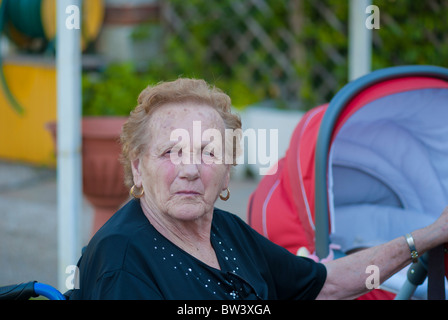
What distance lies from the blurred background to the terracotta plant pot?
1089mm

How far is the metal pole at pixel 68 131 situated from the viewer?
281 centimetres

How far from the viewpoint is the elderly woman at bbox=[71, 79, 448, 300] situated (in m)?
1.59

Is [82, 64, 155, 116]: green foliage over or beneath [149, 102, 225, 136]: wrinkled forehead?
over

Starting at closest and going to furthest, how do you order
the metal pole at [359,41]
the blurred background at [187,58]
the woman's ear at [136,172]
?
the woman's ear at [136,172] < the metal pole at [359,41] < the blurred background at [187,58]

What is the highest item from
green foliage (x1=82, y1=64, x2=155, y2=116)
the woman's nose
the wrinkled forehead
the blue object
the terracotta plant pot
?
green foliage (x1=82, y1=64, x2=155, y2=116)

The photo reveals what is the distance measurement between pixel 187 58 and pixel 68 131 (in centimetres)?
361

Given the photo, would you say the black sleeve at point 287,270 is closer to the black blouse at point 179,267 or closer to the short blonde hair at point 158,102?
the black blouse at point 179,267

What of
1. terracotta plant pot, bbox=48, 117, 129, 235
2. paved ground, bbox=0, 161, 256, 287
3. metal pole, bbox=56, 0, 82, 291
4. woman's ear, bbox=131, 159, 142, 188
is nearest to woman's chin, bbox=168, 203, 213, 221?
woman's ear, bbox=131, 159, 142, 188

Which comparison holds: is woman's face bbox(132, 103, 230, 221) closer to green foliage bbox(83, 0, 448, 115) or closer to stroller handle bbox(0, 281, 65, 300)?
stroller handle bbox(0, 281, 65, 300)

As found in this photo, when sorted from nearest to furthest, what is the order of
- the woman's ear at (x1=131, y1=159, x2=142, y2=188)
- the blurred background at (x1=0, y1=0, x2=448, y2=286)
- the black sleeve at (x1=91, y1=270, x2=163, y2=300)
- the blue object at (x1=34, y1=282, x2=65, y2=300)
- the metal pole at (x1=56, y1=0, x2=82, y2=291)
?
the black sleeve at (x1=91, y1=270, x2=163, y2=300), the blue object at (x1=34, y1=282, x2=65, y2=300), the woman's ear at (x1=131, y1=159, x2=142, y2=188), the metal pole at (x1=56, y1=0, x2=82, y2=291), the blurred background at (x1=0, y1=0, x2=448, y2=286)

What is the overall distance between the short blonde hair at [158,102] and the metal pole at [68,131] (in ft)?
3.48

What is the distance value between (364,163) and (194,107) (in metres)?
1.40

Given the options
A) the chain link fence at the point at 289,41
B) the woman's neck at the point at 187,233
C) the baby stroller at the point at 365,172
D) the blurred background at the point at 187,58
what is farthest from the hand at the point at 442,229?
the chain link fence at the point at 289,41
